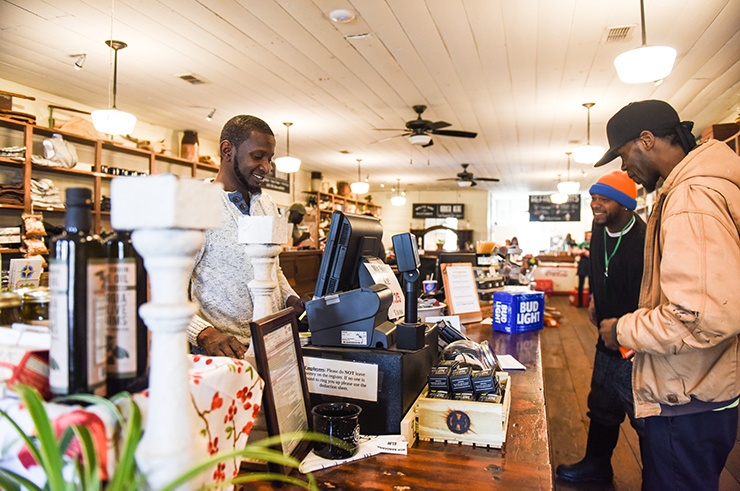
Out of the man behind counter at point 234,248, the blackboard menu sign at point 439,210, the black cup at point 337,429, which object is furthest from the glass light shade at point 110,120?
the blackboard menu sign at point 439,210

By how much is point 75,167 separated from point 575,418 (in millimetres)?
5406

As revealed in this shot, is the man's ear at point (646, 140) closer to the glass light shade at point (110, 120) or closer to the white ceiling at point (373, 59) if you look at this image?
the white ceiling at point (373, 59)

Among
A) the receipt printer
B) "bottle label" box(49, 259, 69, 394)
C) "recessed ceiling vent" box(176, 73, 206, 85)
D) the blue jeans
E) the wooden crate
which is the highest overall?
"recessed ceiling vent" box(176, 73, 206, 85)

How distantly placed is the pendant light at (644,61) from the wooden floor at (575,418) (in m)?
1.75

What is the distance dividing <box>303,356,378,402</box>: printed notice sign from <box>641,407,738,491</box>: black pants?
3.10ft

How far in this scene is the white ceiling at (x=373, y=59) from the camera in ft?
11.2

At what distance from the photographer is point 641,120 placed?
1598mm

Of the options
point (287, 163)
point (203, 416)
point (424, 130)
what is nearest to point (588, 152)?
point (424, 130)

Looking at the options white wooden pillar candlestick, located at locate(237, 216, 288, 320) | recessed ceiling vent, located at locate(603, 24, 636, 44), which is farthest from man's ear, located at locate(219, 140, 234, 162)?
recessed ceiling vent, located at locate(603, 24, 636, 44)

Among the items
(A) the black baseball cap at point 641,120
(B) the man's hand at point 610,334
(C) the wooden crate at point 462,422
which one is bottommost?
(C) the wooden crate at point 462,422

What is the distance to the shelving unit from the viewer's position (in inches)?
189

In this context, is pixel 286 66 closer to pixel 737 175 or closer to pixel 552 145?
pixel 737 175

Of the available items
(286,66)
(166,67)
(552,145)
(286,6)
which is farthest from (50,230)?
(552,145)

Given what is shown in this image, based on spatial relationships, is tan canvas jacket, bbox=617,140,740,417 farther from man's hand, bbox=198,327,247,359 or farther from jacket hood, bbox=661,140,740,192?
man's hand, bbox=198,327,247,359
